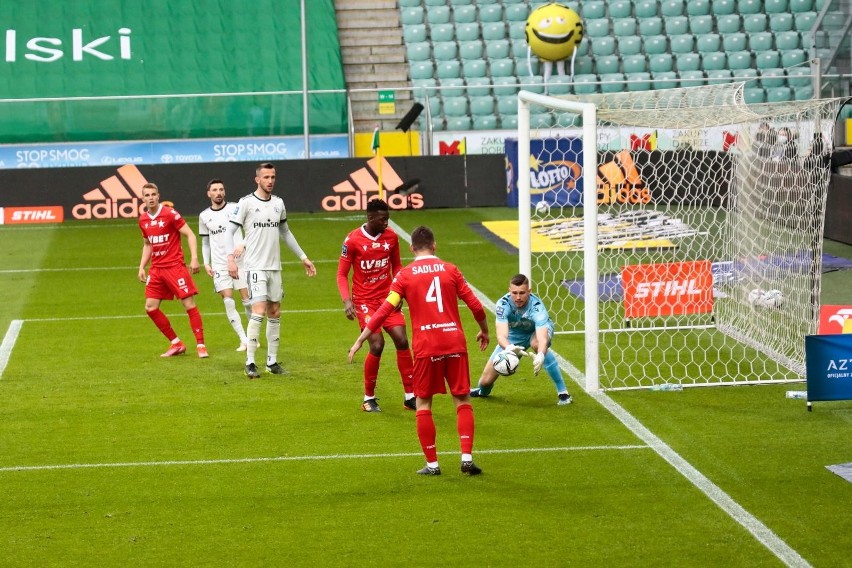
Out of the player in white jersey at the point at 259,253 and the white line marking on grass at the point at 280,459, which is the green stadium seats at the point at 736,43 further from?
the white line marking on grass at the point at 280,459

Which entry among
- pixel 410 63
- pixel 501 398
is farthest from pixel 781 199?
pixel 410 63

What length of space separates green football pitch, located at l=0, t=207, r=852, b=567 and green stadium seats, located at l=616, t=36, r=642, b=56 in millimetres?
23769

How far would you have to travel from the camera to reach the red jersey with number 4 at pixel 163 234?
14320 millimetres

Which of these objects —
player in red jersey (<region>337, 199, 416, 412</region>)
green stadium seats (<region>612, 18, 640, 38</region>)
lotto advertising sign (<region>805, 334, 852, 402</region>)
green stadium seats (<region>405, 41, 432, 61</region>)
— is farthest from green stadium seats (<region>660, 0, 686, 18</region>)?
lotto advertising sign (<region>805, 334, 852, 402</region>)

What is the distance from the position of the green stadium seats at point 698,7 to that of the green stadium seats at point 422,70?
7.88m

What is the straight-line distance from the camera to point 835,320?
1239 centimetres

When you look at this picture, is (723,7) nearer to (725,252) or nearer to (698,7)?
(698,7)

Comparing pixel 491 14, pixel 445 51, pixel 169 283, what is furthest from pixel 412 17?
pixel 169 283

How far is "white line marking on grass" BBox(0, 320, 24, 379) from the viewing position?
1427cm

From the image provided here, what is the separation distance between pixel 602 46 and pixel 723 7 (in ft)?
13.8

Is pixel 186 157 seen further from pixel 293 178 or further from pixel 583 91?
pixel 583 91

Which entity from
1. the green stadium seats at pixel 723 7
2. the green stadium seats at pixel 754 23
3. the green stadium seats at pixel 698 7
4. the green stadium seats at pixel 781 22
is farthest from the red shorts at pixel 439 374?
the green stadium seats at pixel 723 7

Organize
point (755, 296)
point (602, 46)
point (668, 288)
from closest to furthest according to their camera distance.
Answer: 1. point (668, 288)
2. point (755, 296)
3. point (602, 46)

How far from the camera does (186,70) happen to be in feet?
118
